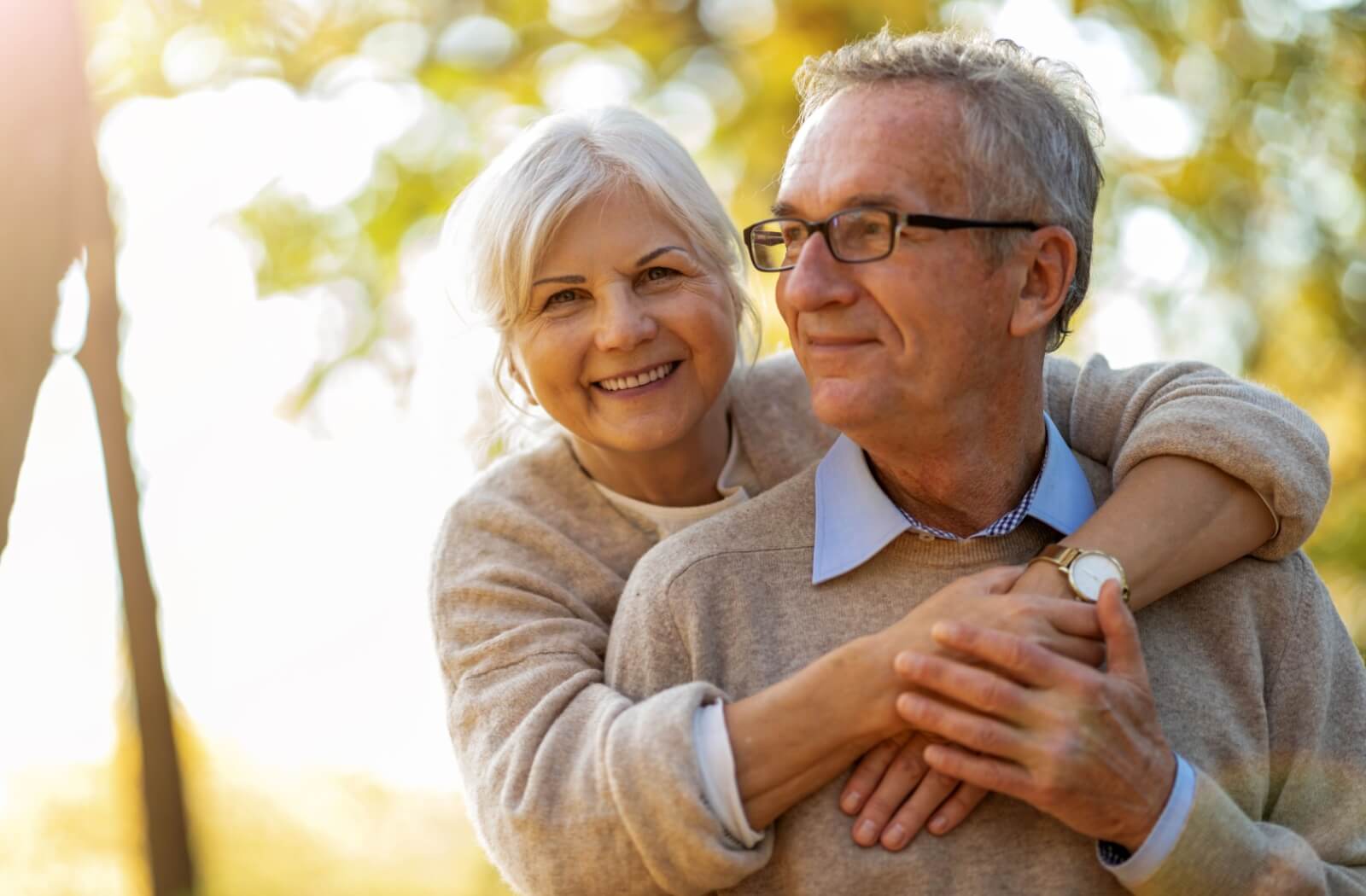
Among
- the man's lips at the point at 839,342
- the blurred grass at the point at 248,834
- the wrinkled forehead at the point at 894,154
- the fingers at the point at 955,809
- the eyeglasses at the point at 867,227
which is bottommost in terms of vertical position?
A: the blurred grass at the point at 248,834

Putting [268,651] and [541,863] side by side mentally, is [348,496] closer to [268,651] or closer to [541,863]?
[268,651]

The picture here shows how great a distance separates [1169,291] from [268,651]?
4279mm

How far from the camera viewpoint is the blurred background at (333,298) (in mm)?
4676

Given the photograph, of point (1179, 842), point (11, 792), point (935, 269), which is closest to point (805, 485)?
point (935, 269)

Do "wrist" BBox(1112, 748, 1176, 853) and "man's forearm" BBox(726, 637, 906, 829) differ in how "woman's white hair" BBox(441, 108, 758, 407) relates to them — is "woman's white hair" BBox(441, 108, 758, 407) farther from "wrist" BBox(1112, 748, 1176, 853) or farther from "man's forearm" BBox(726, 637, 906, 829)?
"wrist" BBox(1112, 748, 1176, 853)

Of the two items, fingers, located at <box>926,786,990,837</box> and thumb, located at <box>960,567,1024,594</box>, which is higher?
thumb, located at <box>960,567,1024,594</box>

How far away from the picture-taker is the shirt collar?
7.39 feet

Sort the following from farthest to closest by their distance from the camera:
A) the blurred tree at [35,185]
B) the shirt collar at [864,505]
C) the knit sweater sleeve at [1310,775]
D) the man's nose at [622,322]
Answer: the man's nose at [622,322]
the blurred tree at [35,185]
the shirt collar at [864,505]
the knit sweater sleeve at [1310,775]

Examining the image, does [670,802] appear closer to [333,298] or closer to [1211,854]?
[1211,854]

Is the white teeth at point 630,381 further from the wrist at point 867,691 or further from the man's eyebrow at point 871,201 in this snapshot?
the wrist at point 867,691

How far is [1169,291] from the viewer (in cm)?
654

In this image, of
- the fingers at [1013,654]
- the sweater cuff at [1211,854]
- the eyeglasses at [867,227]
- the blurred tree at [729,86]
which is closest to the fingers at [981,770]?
the fingers at [1013,654]

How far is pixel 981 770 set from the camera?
1.97 meters

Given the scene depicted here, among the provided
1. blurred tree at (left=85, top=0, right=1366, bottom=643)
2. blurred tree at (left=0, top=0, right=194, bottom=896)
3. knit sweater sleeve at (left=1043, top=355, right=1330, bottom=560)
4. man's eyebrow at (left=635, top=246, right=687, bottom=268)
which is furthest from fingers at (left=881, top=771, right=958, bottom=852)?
blurred tree at (left=85, top=0, right=1366, bottom=643)
